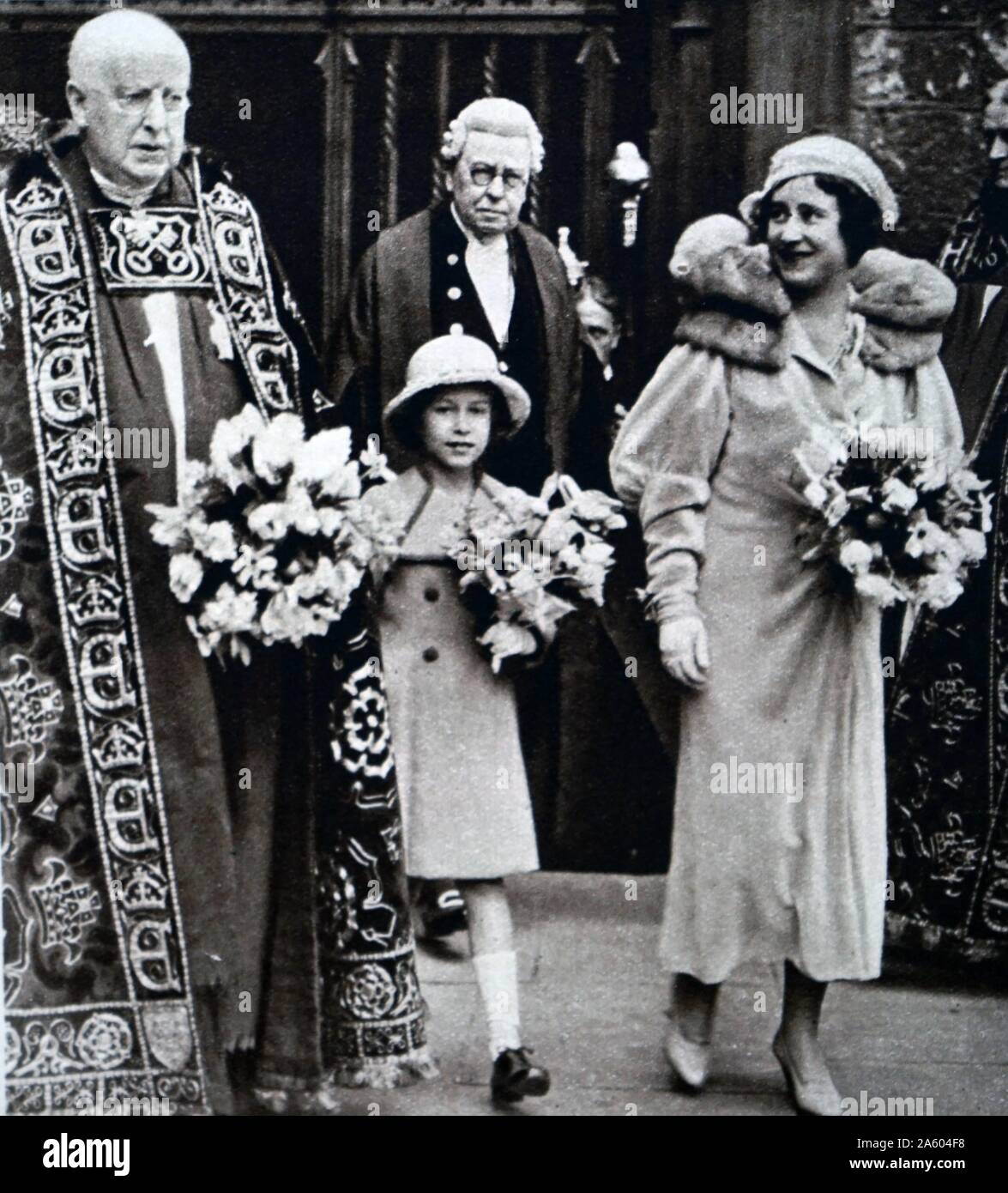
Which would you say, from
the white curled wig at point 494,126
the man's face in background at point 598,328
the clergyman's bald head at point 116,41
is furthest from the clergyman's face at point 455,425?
the clergyman's bald head at point 116,41

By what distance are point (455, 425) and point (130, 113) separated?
1167 millimetres

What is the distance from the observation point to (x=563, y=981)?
5.22m

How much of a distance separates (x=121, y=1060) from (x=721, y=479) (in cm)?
217

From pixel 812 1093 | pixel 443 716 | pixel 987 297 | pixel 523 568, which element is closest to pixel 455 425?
pixel 523 568

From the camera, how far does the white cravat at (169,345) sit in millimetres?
5125

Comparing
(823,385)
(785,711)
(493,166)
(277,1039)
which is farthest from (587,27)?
(277,1039)

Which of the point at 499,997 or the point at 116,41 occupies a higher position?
the point at 116,41

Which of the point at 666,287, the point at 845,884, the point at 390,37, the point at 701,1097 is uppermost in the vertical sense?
the point at 390,37

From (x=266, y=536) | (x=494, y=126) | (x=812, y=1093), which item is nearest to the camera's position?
(x=266, y=536)

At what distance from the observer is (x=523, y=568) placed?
200 inches

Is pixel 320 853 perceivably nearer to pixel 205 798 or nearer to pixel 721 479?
pixel 205 798

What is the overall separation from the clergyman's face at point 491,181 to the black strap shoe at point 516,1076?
7.05 ft

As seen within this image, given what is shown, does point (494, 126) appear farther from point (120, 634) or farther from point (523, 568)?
point (120, 634)

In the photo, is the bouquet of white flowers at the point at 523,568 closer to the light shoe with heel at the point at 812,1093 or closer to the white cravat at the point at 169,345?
the white cravat at the point at 169,345
